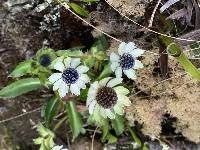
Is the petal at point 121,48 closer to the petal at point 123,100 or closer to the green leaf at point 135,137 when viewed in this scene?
the petal at point 123,100

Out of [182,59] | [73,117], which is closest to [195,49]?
[182,59]

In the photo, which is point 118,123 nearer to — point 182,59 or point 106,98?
point 106,98

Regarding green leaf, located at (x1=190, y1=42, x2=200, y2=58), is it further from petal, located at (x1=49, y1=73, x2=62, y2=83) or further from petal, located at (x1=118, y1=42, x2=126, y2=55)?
petal, located at (x1=49, y1=73, x2=62, y2=83)

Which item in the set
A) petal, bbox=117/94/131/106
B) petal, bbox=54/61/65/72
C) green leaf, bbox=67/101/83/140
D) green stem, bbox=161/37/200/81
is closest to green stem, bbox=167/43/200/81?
green stem, bbox=161/37/200/81

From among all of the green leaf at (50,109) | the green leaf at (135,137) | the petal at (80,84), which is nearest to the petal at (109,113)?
the petal at (80,84)

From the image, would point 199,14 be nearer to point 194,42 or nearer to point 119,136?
point 194,42
